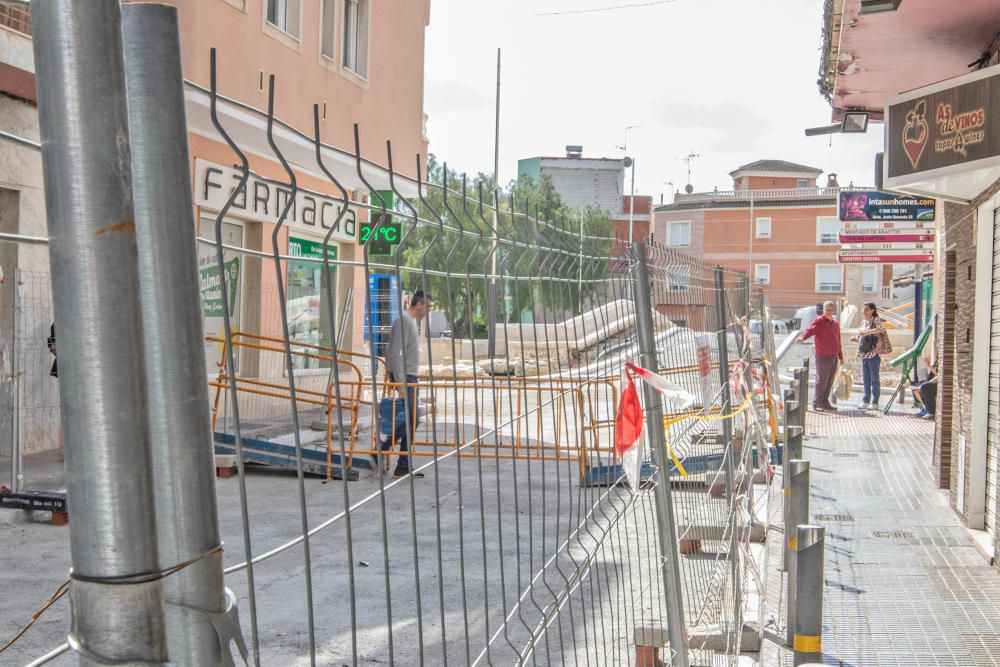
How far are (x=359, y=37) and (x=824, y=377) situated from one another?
405 inches

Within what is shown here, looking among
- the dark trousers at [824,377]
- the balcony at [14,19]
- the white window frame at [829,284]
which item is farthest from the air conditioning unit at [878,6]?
the white window frame at [829,284]

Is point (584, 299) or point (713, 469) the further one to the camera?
point (713, 469)

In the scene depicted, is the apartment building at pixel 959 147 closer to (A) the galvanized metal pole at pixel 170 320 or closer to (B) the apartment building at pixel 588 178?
(A) the galvanized metal pole at pixel 170 320

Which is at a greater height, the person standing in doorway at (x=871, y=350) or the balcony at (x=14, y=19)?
the balcony at (x=14, y=19)

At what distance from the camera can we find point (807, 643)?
5.03 m

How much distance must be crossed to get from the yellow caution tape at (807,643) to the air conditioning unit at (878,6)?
452 cm

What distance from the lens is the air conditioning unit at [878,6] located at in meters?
7.33

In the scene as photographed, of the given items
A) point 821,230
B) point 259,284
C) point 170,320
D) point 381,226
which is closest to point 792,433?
point 381,226

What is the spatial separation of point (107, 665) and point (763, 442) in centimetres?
968

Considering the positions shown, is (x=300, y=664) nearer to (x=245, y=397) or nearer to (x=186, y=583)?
(x=186, y=583)

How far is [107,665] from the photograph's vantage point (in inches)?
41.9

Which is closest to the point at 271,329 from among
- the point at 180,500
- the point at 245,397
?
the point at 245,397

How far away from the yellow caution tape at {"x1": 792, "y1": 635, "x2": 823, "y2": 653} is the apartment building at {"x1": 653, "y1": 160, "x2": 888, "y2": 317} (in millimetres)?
64578

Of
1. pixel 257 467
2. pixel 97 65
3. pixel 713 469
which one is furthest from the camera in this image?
pixel 257 467
